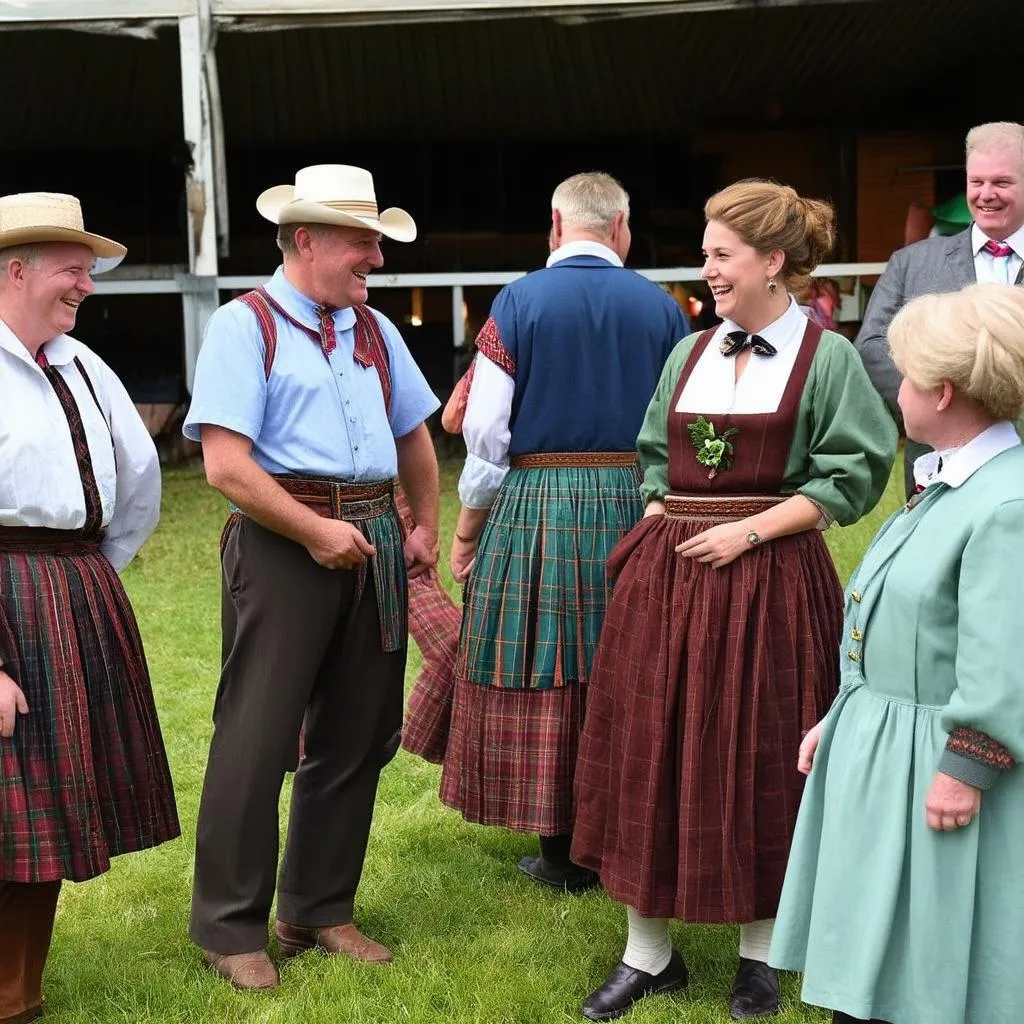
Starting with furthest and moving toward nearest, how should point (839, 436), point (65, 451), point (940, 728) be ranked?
1. point (839, 436)
2. point (65, 451)
3. point (940, 728)

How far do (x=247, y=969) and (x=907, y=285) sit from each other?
8.70ft

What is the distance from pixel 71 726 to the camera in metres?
2.99

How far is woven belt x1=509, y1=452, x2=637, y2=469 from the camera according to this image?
3783mm

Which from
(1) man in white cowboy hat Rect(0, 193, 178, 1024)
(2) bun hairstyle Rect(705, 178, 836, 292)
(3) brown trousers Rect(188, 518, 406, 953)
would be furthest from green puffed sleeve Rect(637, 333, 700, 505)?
(1) man in white cowboy hat Rect(0, 193, 178, 1024)

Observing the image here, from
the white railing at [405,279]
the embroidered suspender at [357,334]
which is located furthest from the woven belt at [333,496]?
the white railing at [405,279]

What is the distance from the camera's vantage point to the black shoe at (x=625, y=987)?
3.17 m

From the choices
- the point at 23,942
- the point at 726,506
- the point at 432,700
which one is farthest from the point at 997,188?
the point at 23,942

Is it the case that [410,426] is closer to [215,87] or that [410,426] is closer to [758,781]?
[758,781]

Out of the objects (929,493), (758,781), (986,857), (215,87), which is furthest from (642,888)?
(215,87)

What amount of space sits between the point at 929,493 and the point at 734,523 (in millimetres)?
736

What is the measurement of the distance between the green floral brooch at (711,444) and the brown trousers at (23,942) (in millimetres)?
1676

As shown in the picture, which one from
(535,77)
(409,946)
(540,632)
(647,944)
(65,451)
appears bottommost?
(409,946)

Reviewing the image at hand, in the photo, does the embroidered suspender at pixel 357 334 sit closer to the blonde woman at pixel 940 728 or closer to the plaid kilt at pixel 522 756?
the plaid kilt at pixel 522 756

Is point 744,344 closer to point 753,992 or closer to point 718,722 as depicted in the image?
point 718,722
